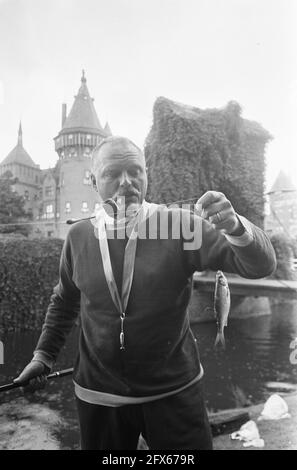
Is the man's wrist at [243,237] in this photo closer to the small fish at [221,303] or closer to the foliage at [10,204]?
the small fish at [221,303]

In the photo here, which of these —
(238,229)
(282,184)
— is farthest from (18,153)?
(238,229)

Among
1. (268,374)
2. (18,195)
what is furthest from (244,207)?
(18,195)

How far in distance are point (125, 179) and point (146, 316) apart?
44 cm

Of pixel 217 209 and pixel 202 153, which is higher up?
pixel 202 153

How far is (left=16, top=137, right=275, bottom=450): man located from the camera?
1161 mm

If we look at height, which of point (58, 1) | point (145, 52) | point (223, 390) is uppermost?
point (58, 1)

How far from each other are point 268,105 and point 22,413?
3.67 metres

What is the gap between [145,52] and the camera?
239 centimetres

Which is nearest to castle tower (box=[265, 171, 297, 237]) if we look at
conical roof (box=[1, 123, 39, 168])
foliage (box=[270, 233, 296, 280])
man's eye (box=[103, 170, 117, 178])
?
man's eye (box=[103, 170, 117, 178])

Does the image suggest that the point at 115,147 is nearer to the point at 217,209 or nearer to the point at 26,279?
the point at 217,209

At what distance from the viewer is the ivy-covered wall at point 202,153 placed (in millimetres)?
6184

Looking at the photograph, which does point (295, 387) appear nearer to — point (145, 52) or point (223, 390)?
point (223, 390)

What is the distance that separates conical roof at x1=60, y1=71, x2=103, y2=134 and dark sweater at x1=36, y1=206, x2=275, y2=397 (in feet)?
5.62

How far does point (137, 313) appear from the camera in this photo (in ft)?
3.81
